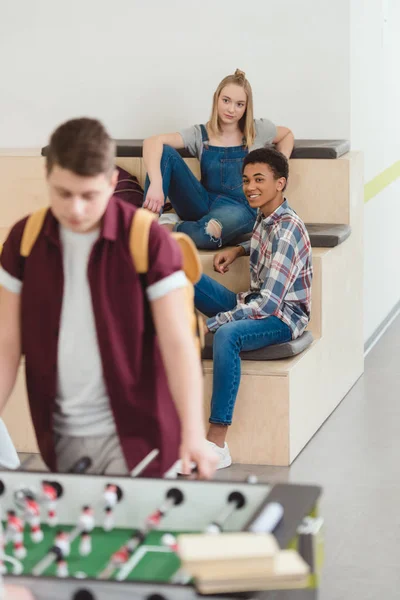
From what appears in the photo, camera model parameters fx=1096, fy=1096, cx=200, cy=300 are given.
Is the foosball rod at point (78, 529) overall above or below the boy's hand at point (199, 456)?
below

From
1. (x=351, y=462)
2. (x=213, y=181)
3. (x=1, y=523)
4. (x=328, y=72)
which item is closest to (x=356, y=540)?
(x=351, y=462)

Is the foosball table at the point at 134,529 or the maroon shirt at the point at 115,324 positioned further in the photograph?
the maroon shirt at the point at 115,324

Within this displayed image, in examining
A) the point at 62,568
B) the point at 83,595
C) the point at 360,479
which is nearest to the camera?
the point at 83,595

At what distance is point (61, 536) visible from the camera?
1831 millimetres

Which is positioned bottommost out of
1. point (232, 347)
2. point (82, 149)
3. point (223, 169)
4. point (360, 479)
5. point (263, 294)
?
point (360, 479)

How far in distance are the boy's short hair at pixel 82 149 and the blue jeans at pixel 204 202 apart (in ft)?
8.69

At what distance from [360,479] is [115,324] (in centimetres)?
207

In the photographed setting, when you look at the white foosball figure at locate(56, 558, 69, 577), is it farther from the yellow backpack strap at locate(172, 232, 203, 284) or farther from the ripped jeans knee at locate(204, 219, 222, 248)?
the ripped jeans knee at locate(204, 219, 222, 248)

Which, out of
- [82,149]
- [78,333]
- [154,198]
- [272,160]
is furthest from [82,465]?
[154,198]

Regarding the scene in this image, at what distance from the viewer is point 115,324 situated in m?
2.04

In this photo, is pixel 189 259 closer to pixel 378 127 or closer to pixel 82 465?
pixel 82 465

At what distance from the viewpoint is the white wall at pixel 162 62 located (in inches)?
205

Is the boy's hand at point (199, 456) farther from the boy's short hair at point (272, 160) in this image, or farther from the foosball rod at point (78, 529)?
the boy's short hair at point (272, 160)

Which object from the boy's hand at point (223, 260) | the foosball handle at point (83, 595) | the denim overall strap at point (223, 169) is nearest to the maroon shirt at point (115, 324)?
the foosball handle at point (83, 595)
